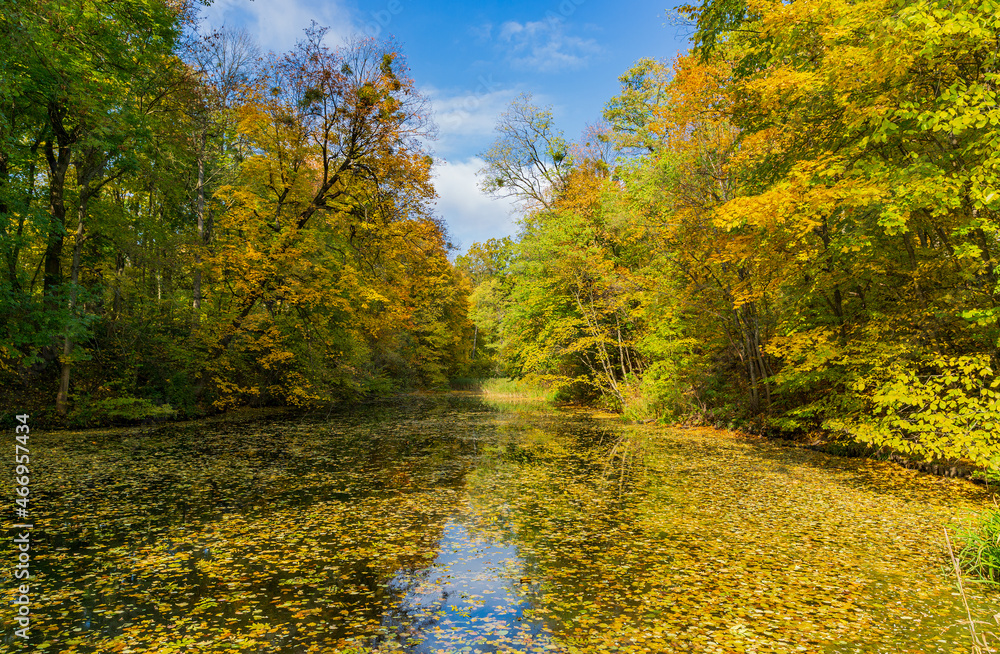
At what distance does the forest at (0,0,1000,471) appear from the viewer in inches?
339

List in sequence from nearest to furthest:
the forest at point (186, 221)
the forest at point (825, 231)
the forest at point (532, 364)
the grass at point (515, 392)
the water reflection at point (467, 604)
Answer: the water reflection at point (467, 604), the forest at point (532, 364), the forest at point (825, 231), the forest at point (186, 221), the grass at point (515, 392)

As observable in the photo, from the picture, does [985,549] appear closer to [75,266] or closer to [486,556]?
[486,556]

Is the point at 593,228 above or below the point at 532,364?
above

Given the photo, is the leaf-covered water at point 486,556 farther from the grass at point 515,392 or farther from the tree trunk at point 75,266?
the grass at point 515,392

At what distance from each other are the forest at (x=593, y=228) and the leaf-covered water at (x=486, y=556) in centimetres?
306

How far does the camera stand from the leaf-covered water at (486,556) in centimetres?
402

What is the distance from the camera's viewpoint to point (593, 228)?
22.2 meters

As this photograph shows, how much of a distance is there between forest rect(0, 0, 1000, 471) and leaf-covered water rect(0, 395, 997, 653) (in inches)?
121

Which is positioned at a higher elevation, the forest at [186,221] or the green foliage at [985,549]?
the forest at [186,221]

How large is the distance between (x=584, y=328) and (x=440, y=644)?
18.7 m

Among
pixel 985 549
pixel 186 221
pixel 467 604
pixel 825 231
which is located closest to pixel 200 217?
pixel 186 221

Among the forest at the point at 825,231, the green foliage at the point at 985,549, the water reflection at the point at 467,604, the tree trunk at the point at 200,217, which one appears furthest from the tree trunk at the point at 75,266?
the green foliage at the point at 985,549

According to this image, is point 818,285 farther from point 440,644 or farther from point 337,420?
point 337,420

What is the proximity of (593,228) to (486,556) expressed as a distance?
60.1ft
